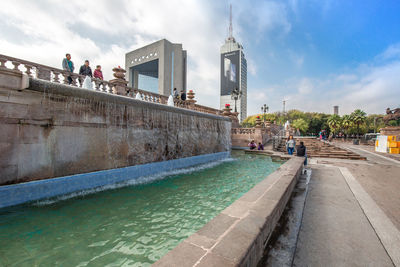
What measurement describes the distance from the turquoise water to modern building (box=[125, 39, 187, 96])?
81.1 feet

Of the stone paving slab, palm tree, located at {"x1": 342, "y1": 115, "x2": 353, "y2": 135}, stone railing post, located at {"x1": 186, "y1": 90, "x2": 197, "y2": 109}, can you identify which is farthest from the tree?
the stone paving slab

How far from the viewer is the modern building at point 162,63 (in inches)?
1134

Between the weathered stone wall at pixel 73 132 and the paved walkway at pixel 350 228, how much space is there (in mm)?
6530

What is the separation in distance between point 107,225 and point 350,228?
4510 mm

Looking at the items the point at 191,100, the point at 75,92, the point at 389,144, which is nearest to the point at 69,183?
the point at 75,92

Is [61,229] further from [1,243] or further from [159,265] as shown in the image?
[159,265]

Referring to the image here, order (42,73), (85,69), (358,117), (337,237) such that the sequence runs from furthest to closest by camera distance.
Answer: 1. (358,117)
2. (85,69)
3. (42,73)
4. (337,237)

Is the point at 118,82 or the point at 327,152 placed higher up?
the point at 118,82

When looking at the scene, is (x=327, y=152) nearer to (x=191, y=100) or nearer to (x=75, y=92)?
(x=191, y=100)

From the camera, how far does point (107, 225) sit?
11.7ft

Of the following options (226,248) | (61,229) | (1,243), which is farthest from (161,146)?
(226,248)

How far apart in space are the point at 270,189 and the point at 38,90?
22.9 ft

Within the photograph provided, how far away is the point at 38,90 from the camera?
5184 mm

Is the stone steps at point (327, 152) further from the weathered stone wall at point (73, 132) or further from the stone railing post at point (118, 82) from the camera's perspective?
the stone railing post at point (118, 82)
